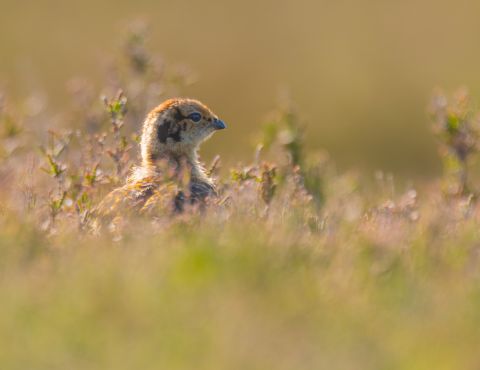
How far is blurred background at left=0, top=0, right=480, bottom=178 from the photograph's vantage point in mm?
25328

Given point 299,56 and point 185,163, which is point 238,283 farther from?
point 299,56

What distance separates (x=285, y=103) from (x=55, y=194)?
3.91 meters

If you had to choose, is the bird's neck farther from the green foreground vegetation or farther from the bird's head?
the green foreground vegetation

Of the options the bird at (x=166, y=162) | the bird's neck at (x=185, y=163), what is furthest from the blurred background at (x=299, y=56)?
the bird's neck at (x=185, y=163)

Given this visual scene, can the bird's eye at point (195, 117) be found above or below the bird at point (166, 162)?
above

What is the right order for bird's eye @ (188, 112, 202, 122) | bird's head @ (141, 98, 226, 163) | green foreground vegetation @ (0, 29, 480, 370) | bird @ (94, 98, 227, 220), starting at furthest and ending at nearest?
bird's eye @ (188, 112, 202, 122) → bird's head @ (141, 98, 226, 163) → bird @ (94, 98, 227, 220) → green foreground vegetation @ (0, 29, 480, 370)

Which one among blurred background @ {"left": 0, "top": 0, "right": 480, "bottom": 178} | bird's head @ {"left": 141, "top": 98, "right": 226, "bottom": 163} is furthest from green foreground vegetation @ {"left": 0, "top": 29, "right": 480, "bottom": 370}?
blurred background @ {"left": 0, "top": 0, "right": 480, "bottom": 178}

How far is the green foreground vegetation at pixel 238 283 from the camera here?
16.3 ft

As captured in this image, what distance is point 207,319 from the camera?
5113mm

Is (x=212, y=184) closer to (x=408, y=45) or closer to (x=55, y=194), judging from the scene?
(x=55, y=194)

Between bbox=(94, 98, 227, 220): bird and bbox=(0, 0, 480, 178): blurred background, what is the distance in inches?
527

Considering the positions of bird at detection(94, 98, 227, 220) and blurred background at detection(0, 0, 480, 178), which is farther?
blurred background at detection(0, 0, 480, 178)

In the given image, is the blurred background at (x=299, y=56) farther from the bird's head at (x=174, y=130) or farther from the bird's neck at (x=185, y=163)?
the bird's neck at (x=185, y=163)

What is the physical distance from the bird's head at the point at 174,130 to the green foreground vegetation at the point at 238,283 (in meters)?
1.03
